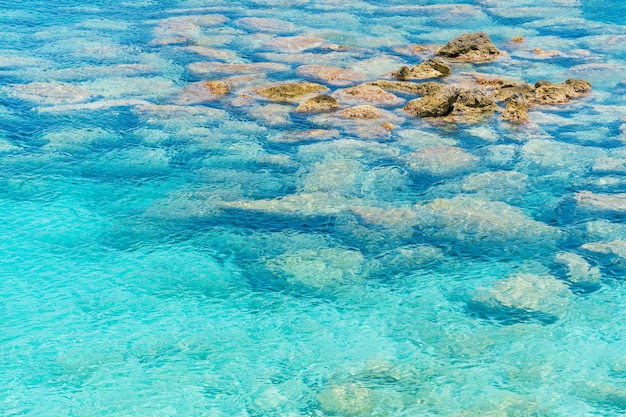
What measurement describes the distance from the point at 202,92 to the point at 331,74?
326cm

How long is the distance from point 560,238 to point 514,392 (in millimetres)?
3636

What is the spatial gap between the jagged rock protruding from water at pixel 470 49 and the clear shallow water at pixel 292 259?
70.3 inches

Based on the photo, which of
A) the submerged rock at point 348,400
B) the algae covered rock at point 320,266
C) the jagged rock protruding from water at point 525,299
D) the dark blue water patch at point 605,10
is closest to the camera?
the submerged rock at point 348,400

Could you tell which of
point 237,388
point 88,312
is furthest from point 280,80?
point 237,388

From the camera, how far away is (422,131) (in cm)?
1521

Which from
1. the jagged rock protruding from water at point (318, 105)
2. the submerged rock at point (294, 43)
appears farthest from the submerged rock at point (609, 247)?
the submerged rock at point (294, 43)

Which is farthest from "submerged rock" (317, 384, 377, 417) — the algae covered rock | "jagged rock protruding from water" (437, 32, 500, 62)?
"jagged rock protruding from water" (437, 32, 500, 62)

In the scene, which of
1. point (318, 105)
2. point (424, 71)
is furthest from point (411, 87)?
point (318, 105)

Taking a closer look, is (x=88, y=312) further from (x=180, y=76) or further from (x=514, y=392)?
(x=180, y=76)

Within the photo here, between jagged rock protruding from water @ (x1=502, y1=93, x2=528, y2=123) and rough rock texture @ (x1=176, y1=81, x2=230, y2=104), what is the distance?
244 inches

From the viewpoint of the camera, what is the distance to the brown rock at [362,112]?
1578cm

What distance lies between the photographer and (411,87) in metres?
17.4

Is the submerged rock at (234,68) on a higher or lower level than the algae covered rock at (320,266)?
higher

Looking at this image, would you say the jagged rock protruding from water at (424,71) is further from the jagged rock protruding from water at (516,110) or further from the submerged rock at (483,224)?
the submerged rock at (483,224)
